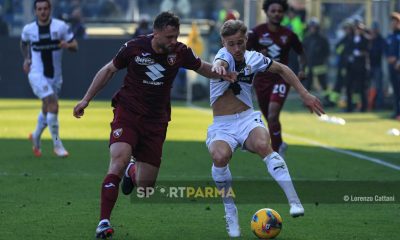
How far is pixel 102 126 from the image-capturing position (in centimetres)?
2277

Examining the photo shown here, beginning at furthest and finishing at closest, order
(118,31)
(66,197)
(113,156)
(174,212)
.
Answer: (118,31) → (66,197) → (174,212) → (113,156)

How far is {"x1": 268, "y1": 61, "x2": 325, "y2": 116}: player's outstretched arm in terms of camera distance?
998 cm

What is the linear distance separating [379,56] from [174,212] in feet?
60.2

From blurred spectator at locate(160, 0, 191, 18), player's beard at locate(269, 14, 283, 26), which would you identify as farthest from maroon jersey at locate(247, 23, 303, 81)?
blurred spectator at locate(160, 0, 191, 18)

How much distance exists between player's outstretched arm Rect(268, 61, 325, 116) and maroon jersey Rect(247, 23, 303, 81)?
476cm

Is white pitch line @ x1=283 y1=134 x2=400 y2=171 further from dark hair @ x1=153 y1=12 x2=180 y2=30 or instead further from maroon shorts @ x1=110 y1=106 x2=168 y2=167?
dark hair @ x1=153 y1=12 x2=180 y2=30

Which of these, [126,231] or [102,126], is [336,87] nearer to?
[102,126]

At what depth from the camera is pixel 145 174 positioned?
11.0 metres

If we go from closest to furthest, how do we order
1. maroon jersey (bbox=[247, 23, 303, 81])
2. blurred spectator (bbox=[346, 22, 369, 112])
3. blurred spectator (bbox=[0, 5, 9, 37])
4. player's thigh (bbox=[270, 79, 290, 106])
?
1. maroon jersey (bbox=[247, 23, 303, 81])
2. player's thigh (bbox=[270, 79, 290, 106])
3. blurred spectator (bbox=[346, 22, 369, 112])
4. blurred spectator (bbox=[0, 5, 9, 37])

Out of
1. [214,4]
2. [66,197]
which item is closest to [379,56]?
[214,4]

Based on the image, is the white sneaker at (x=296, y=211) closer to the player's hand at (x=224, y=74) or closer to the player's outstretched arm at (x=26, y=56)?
the player's hand at (x=224, y=74)

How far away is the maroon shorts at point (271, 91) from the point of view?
15.5 meters

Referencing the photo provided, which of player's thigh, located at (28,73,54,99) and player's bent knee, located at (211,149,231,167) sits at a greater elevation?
player's bent knee, located at (211,149,231,167)

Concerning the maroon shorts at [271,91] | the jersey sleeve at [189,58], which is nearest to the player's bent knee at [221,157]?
the jersey sleeve at [189,58]
